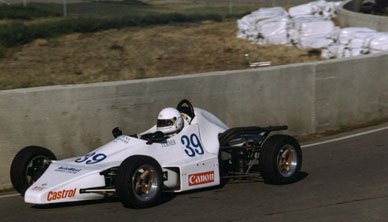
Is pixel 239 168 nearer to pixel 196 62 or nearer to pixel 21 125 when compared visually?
pixel 21 125

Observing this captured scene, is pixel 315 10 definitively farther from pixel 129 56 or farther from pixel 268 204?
pixel 268 204

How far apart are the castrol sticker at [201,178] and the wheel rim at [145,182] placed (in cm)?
62

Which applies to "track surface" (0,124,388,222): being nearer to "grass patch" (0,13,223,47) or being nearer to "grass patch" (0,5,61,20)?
"grass patch" (0,13,223,47)

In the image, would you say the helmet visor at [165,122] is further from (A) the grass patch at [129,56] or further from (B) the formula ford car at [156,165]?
(A) the grass patch at [129,56]

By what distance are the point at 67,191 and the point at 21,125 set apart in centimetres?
203

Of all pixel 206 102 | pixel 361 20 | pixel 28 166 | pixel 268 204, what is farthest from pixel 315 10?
pixel 28 166

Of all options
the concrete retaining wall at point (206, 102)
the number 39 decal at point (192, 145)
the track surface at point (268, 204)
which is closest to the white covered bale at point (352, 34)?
the concrete retaining wall at point (206, 102)

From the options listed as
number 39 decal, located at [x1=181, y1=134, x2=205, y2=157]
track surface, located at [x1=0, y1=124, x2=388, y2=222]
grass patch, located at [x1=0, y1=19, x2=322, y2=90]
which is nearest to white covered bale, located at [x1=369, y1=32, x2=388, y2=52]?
grass patch, located at [x1=0, y1=19, x2=322, y2=90]

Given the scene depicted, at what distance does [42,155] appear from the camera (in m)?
8.29

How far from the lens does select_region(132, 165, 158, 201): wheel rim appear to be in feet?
24.6

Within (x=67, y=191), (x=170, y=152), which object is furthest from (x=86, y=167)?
(x=170, y=152)

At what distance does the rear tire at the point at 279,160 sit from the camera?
852 centimetres

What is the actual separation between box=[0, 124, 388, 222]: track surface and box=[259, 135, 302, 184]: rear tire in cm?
14

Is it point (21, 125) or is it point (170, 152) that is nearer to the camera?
point (170, 152)
